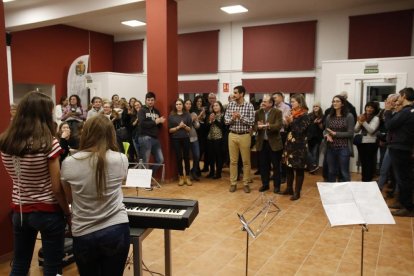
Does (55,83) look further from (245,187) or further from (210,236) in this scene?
(210,236)

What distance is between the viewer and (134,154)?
23.9 feet

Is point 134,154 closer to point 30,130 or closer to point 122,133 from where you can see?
point 122,133

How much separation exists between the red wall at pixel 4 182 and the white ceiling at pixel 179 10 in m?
3.66

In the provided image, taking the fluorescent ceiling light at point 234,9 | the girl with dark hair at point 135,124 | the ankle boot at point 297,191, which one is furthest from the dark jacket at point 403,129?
the fluorescent ceiling light at point 234,9

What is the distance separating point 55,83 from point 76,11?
2.94 metres

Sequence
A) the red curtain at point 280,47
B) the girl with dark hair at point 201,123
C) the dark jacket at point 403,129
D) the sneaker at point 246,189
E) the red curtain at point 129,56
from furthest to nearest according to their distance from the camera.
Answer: the red curtain at point 129,56 < the red curtain at point 280,47 < the girl with dark hair at point 201,123 < the sneaker at point 246,189 < the dark jacket at point 403,129

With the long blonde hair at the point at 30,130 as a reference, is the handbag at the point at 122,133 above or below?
below

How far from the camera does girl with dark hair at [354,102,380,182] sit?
5508mm

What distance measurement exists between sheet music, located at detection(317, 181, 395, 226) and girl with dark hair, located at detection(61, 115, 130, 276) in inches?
48.2

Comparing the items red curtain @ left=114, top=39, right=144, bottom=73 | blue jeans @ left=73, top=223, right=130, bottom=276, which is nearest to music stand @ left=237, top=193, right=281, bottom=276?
blue jeans @ left=73, top=223, right=130, bottom=276

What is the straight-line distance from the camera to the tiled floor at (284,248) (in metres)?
3.01

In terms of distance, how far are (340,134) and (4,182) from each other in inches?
160

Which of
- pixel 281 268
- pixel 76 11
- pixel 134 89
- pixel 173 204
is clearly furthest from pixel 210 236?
pixel 134 89

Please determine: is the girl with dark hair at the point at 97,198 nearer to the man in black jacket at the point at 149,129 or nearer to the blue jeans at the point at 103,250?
the blue jeans at the point at 103,250
